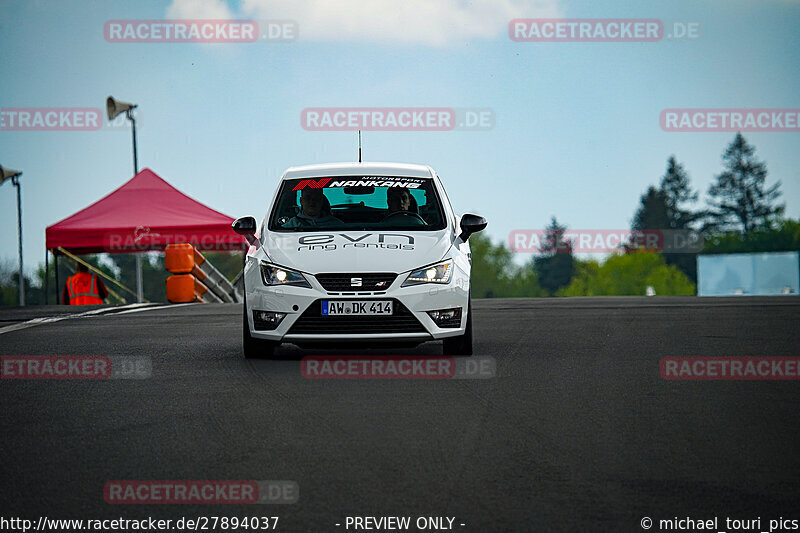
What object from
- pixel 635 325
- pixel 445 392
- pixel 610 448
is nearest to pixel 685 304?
pixel 635 325

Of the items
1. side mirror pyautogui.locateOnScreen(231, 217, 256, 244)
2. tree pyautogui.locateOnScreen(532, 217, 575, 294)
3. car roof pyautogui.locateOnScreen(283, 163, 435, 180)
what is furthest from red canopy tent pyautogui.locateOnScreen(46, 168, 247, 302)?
tree pyautogui.locateOnScreen(532, 217, 575, 294)

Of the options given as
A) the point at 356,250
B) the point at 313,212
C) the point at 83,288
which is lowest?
the point at 83,288

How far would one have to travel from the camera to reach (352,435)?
6602 mm

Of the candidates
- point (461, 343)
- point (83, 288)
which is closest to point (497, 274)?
point (83, 288)

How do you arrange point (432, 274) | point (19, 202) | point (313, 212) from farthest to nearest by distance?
point (19, 202) → point (313, 212) → point (432, 274)

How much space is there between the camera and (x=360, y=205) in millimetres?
11297

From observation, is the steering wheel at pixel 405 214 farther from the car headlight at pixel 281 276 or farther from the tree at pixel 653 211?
the tree at pixel 653 211

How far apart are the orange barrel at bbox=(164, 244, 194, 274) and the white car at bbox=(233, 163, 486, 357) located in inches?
549

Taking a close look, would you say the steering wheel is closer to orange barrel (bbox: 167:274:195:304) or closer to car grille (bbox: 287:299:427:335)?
car grille (bbox: 287:299:427:335)

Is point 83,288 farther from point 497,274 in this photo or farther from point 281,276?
point 497,274

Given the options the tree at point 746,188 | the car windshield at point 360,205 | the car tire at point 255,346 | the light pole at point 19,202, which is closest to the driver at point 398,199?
the car windshield at point 360,205

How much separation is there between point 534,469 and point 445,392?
2583 millimetres

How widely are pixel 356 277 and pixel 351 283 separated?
7 centimetres

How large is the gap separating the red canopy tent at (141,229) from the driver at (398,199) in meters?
13.6
